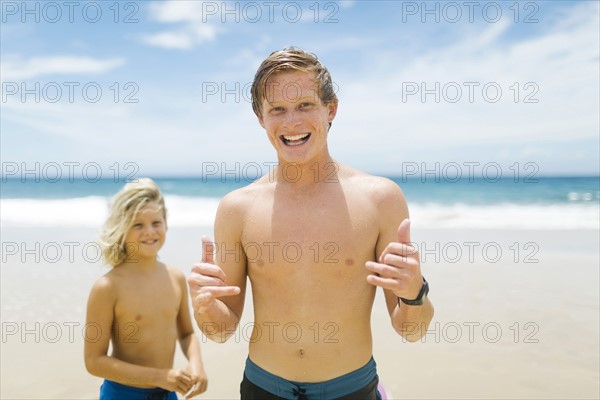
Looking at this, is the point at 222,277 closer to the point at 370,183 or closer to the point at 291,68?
the point at 370,183

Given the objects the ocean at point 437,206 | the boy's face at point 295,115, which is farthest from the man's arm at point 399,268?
the ocean at point 437,206

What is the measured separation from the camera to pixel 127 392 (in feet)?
9.23

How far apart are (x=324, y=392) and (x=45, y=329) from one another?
4917 mm

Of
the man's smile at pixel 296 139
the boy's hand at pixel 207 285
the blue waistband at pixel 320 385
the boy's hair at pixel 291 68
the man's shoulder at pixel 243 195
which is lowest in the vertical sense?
the blue waistband at pixel 320 385

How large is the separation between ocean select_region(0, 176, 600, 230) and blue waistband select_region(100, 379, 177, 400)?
49.2 feet

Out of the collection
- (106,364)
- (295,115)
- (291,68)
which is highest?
(291,68)

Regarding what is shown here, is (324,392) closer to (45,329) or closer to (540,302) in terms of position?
(45,329)

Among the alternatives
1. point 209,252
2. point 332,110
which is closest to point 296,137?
point 332,110

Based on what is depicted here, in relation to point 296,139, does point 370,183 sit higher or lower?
lower

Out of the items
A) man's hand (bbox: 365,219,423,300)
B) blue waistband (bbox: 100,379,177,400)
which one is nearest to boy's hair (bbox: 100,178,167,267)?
blue waistband (bbox: 100,379,177,400)

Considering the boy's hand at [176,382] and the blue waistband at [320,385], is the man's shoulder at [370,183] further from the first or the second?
the boy's hand at [176,382]

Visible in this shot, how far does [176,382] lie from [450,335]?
12.8 ft

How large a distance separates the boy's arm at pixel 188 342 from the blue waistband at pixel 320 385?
36.0 inches

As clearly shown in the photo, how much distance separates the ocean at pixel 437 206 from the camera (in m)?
18.6
